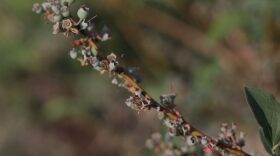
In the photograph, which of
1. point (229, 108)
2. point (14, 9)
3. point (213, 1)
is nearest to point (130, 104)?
point (213, 1)

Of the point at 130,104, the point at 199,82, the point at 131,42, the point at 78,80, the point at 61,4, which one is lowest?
the point at 130,104

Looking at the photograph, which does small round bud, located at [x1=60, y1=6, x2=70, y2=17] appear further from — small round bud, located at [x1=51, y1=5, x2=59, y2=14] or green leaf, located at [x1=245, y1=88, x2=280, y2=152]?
green leaf, located at [x1=245, y1=88, x2=280, y2=152]

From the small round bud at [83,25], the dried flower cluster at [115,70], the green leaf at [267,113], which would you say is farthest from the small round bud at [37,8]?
the green leaf at [267,113]

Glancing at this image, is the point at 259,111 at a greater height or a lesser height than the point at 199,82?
lesser

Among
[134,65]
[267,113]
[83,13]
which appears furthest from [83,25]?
[134,65]

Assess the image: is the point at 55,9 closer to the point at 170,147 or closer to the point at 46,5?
the point at 46,5

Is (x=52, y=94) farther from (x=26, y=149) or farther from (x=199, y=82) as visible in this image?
(x=199, y=82)
